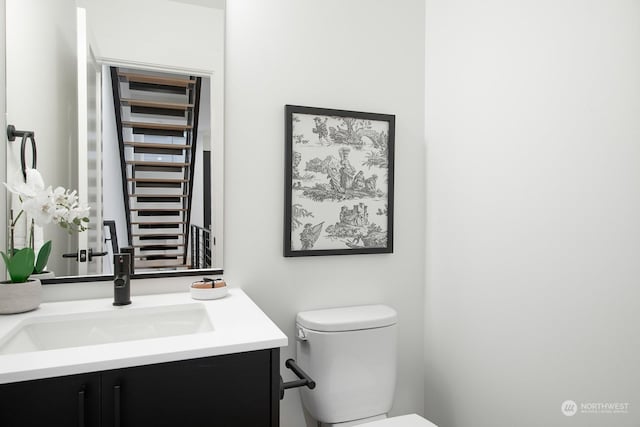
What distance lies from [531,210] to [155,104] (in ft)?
4.43

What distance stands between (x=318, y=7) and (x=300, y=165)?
2.18 feet

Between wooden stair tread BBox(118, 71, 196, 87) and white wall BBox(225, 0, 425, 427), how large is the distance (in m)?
0.16

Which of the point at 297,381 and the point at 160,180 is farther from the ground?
the point at 160,180

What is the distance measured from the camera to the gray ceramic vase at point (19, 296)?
3.69 feet

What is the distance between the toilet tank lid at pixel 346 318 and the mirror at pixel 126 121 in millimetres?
412

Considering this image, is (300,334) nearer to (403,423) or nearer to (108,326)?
(403,423)

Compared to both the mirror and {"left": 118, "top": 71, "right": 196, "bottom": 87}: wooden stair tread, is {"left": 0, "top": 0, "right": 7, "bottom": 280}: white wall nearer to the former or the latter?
the mirror

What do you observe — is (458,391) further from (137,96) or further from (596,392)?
(137,96)

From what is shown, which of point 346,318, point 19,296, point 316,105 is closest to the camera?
point 19,296

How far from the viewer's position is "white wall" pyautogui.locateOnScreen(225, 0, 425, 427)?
157cm

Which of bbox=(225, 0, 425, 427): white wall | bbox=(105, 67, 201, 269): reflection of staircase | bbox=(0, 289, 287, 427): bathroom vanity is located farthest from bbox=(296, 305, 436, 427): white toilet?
bbox=(105, 67, 201, 269): reflection of staircase

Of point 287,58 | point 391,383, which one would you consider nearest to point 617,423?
point 391,383

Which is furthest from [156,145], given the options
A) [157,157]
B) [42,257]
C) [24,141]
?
[42,257]

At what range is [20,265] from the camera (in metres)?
1.17
